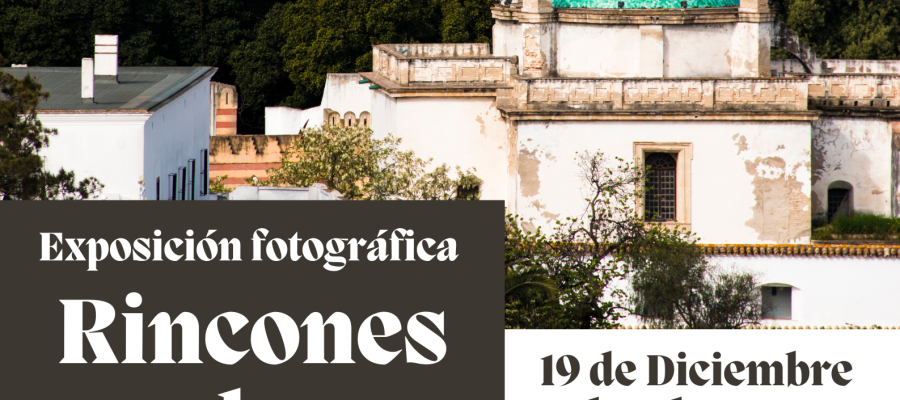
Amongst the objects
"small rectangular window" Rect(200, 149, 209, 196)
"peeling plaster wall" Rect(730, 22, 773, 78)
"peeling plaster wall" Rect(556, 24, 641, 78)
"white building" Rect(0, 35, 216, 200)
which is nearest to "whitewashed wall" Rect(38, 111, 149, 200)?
"white building" Rect(0, 35, 216, 200)

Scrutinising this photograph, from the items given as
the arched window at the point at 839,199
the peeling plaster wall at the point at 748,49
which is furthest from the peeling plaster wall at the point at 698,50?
the arched window at the point at 839,199

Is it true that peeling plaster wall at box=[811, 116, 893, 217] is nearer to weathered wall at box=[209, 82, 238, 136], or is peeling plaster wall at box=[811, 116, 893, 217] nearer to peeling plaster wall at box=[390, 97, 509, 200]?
peeling plaster wall at box=[390, 97, 509, 200]

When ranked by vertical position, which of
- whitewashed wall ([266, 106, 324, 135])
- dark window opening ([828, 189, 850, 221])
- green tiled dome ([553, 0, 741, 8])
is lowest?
dark window opening ([828, 189, 850, 221])

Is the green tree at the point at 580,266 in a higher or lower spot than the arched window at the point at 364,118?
lower

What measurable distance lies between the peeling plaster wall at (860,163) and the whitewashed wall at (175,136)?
1731 cm

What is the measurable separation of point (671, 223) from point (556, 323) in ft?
42.7

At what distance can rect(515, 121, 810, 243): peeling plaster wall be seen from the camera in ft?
137

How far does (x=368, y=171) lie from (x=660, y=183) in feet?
26.2

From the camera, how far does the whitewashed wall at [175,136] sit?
35344mm

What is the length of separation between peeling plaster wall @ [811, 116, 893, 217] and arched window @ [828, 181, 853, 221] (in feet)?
0.43

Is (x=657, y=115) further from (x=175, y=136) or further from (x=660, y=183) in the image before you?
(x=175, y=136)

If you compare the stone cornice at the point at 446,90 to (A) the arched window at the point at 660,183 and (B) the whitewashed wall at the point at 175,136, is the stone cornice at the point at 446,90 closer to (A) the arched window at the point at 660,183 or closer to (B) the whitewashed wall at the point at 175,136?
(A) the arched window at the point at 660,183

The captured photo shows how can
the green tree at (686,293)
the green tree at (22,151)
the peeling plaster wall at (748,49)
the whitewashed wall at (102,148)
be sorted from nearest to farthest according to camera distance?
the green tree at (22,151) → the green tree at (686,293) → the whitewashed wall at (102,148) → the peeling plaster wall at (748,49)

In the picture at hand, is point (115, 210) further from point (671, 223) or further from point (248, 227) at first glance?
point (671, 223)
